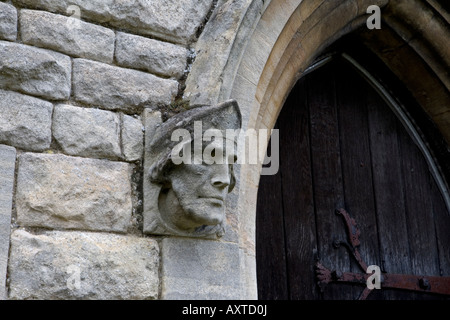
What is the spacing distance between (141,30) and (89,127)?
0.39 metres

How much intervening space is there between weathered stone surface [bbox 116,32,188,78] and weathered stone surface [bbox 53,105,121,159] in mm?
196

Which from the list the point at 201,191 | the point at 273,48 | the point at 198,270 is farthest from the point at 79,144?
the point at 273,48

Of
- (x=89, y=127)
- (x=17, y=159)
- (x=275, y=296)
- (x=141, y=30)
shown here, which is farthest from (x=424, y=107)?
(x=17, y=159)

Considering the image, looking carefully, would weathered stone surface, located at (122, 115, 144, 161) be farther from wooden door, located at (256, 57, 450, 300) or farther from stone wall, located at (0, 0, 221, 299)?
wooden door, located at (256, 57, 450, 300)

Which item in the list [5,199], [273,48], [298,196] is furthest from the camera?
[298,196]

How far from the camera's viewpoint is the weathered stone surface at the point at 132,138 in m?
1.93

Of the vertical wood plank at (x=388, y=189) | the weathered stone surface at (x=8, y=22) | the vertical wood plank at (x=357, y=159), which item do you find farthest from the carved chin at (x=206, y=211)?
the vertical wood plank at (x=388, y=189)

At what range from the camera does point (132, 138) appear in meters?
1.95

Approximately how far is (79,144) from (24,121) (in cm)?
17

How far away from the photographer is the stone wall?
1709 mm

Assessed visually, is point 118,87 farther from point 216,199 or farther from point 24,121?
point 216,199

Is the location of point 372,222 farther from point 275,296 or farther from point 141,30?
point 141,30

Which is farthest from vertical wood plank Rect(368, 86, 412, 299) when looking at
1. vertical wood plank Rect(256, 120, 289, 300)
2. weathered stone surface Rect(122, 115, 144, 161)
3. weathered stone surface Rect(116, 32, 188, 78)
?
weathered stone surface Rect(122, 115, 144, 161)

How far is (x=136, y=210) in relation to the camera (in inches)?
74.9
